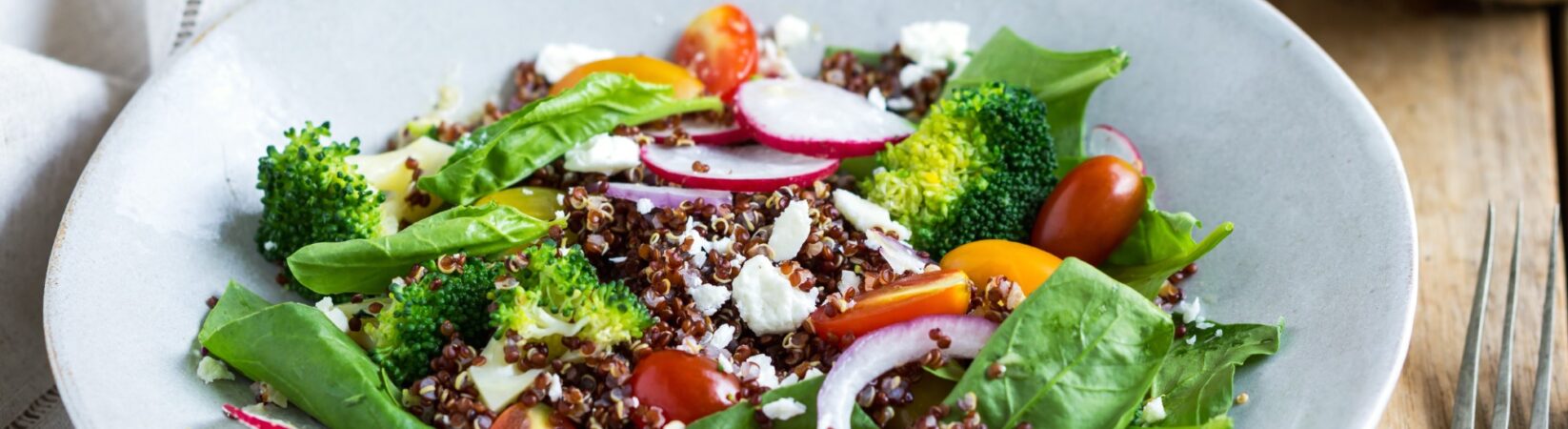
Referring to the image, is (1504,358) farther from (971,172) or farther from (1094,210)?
(971,172)

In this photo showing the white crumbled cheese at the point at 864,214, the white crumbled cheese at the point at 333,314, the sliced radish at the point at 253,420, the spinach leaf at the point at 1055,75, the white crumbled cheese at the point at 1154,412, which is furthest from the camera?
the spinach leaf at the point at 1055,75

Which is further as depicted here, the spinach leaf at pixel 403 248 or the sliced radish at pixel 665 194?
the sliced radish at pixel 665 194

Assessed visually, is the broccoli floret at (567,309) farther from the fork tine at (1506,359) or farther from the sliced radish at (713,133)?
the fork tine at (1506,359)

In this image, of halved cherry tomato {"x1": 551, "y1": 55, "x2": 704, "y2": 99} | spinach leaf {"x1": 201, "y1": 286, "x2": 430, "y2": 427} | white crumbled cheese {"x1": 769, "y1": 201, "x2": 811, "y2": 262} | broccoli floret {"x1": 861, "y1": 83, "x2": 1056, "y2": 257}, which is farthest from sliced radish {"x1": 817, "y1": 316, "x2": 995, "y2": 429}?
halved cherry tomato {"x1": 551, "y1": 55, "x2": 704, "y2": 99}

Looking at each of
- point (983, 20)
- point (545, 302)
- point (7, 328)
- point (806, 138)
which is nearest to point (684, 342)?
point (545, 302)

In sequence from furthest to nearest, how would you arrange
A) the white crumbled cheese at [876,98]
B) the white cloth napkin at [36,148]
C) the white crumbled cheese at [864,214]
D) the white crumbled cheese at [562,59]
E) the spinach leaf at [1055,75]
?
the white crumbled cheese at [562,59], the white crumbled cheese at [876,98], the spinach leaf at [1055,75], the white cloth napkin at [36,148], the white crumbled cheese at [864,214]

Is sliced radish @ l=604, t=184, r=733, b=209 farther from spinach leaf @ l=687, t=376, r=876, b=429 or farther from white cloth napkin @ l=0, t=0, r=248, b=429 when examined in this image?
white cloth napkin @ l=0, t=0, r=248, b=429

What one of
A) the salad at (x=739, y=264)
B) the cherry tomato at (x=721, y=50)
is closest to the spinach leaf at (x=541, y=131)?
the salad at (x=739, y=264)
